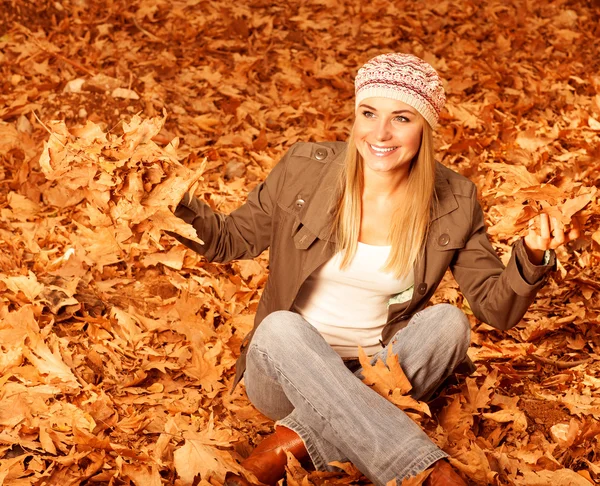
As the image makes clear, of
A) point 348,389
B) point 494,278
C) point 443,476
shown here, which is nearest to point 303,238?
point 348,389

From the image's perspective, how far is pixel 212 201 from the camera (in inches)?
177

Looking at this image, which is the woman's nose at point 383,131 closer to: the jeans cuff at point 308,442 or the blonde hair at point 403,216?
the blonde hair at point 403,216

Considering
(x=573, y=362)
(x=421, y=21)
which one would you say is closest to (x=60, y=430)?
(x=573, y=362)

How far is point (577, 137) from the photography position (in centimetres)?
485

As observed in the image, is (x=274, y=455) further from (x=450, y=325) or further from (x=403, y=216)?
(x=403, y=216)

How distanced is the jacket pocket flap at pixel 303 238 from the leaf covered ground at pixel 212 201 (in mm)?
559

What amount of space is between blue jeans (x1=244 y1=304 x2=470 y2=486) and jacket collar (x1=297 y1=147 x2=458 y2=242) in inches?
13.9

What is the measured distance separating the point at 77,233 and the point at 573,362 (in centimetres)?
259

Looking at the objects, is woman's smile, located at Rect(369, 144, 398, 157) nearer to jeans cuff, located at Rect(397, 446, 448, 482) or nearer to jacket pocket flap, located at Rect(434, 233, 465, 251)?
jacket pocket flap, located at Rect(434, 233, 465, 251)

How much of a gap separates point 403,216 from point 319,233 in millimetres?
325

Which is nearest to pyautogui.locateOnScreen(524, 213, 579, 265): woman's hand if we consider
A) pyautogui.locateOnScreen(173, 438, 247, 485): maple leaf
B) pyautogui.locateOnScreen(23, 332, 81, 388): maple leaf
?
pyautogui.locateOnScreen(173, 438, 247, 485): maple leaf

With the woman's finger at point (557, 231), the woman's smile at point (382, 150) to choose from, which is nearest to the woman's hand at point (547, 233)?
the woman's finger at point (557, 231)

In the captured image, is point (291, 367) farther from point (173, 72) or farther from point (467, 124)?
point (173, 72)

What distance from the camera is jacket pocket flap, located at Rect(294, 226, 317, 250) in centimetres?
290
